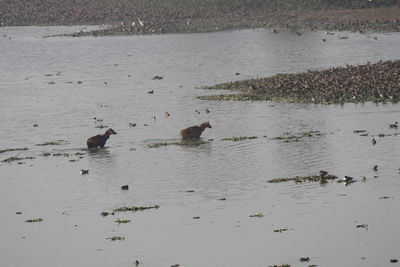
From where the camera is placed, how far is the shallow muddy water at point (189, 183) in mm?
27734

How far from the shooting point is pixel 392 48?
88.3 meters

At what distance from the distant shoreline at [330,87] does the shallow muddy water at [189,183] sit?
1760 millimetres

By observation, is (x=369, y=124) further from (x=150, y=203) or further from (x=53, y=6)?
(x=53, y=6)

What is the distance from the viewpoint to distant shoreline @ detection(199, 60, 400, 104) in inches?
2195

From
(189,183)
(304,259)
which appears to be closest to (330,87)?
(189,183)

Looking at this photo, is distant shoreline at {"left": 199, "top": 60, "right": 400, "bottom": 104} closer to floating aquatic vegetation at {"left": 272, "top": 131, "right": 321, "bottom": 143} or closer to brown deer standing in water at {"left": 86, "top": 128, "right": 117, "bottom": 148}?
floating aquatic vegetation at {"left": 272, "top": 131, "right": 321, "bottom": 143}

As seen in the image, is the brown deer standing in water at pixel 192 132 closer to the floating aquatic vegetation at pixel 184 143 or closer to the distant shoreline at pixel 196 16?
the floating aquatic vegetation at pixel 184 143

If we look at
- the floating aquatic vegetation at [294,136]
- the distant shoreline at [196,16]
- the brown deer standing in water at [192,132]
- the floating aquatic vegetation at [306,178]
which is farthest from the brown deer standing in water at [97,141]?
the distant shoreline at [196,16]

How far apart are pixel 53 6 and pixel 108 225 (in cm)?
12416

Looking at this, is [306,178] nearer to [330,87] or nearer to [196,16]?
[330,87]

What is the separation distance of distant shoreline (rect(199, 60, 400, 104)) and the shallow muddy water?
5.77 feet

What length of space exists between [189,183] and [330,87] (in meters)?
23.6

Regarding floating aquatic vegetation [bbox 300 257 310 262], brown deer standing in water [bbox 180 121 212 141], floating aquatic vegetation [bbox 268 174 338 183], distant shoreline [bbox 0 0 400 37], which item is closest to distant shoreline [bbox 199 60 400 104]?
brown deer standing in water [bbox 180 121 212 141]

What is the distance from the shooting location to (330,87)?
2285 inches
